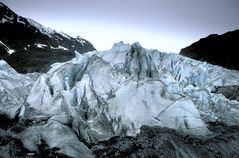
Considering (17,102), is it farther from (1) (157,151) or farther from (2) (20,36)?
(2) (20,36)

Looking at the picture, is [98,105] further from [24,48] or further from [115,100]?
[24,48]

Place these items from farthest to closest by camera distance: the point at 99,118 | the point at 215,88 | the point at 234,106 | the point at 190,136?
the point at 215,88
the point at 234,106
the point at 99,118
the point at 190,136

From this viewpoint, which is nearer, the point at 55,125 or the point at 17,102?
the point at 55,125

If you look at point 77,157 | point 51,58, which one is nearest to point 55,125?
point 77,157

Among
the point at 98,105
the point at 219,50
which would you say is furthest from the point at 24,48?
the point at 98,105

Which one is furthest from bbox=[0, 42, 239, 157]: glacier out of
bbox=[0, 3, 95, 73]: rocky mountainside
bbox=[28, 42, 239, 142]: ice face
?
bbox=[0, 3, 95, 73]: rocky mountainside

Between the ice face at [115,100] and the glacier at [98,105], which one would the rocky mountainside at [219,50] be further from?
the ice face at [115,100]
